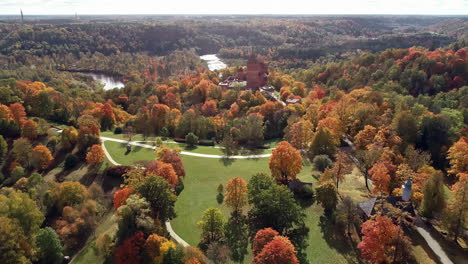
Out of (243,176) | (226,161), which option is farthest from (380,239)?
(226,161)

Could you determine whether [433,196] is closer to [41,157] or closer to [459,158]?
[459,158]

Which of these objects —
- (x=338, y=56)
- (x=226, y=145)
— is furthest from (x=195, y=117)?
(x=338, y=56)

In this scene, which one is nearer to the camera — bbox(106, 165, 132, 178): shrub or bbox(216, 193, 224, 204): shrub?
bbox(216, 193, 224, 204): shrub

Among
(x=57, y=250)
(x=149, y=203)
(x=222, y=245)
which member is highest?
(x=149, y=203)

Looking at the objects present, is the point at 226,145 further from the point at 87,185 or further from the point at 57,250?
the point at 57,250

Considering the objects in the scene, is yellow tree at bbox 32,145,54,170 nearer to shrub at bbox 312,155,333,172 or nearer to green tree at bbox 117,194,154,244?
green tree at bbox 117,194,154,244

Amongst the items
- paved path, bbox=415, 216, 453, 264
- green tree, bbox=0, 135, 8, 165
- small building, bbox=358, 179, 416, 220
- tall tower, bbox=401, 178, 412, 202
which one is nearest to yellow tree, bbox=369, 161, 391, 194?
small building, bbox=358, 179, 416, 220

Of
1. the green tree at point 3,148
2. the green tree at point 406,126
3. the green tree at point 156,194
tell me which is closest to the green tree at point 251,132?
the green tree at point 406,126
